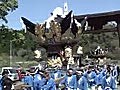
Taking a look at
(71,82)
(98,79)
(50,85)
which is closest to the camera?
(50,85)

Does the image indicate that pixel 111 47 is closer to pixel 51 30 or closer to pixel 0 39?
pixel 51 30

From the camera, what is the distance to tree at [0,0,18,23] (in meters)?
33.5

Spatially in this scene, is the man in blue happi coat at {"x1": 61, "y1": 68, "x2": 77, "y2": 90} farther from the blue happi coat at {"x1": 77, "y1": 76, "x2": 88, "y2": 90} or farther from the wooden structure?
the wooden structure

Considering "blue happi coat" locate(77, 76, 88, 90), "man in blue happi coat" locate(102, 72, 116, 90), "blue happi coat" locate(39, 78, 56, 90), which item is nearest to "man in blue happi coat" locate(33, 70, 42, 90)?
"blue happi coat" locate(39, 78, 56, 90)

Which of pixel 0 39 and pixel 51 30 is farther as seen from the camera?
pixel 51 30

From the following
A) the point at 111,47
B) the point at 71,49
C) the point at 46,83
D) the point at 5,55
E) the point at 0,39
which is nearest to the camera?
the point at 46,83

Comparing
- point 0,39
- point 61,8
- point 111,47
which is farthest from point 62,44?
point 111,47

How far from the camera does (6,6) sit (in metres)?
33.6

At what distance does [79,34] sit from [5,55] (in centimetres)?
926

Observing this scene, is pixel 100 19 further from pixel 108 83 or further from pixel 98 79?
pixel 108 83

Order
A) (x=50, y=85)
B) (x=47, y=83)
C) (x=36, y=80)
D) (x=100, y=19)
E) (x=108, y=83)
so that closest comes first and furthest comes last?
(x=50, y=85)
(x=47, y=83)
(x=36, y=80)
(x=108, y=83)
(x=100, y=19)

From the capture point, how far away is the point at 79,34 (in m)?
36.7

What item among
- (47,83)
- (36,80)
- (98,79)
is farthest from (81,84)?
(98,79)

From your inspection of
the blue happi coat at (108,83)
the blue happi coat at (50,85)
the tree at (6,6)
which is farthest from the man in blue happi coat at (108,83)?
the tree at (6,6)
